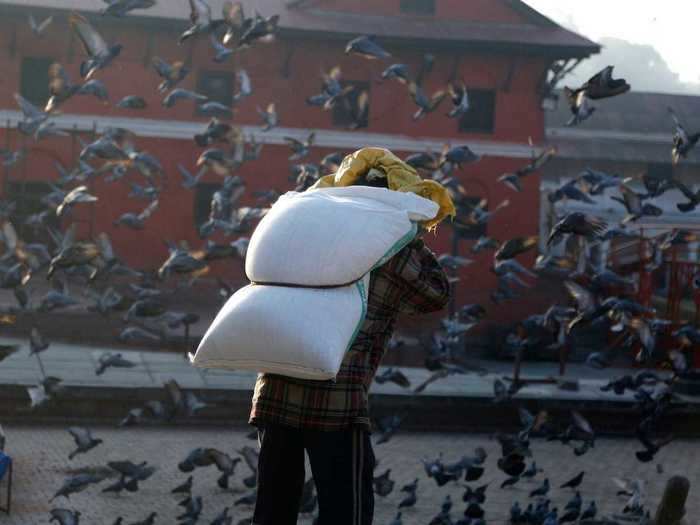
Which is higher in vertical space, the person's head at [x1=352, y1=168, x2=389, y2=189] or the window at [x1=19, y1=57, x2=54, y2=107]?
the person's head at [x1=352, y1=168, x2=389, y2=189]

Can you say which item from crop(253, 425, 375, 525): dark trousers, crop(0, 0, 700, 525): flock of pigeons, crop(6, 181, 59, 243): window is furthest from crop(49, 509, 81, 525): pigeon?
crop(6, 181, 59, 243): window

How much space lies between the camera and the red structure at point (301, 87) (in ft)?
98.8

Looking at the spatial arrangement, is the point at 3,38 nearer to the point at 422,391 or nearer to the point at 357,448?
the point at 422,391

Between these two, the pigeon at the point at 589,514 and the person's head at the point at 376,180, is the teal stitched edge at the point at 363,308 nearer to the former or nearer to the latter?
the person's head at the point at 376,180

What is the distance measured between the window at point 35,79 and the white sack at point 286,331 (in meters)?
27.0

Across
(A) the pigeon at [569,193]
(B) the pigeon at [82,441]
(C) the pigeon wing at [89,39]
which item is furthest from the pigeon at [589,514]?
(C) the pigeon wing at [89,39]

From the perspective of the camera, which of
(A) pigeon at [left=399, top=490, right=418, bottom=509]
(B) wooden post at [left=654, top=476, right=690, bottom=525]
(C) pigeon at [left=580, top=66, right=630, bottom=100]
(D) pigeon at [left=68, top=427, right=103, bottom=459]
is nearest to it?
(B) wooden post at [left=654, top=476, right=690, bottom=525]

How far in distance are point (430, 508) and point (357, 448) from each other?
498cm

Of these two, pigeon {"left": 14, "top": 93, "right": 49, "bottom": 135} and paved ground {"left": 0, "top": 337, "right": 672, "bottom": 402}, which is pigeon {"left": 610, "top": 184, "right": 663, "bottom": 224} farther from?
pigeon {"left": 14, "top": 93, "right": 49, "bottom": 135}

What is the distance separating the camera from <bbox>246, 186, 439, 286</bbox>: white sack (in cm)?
443

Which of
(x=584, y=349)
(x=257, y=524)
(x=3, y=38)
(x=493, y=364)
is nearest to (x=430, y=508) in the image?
(x=257, y=524)

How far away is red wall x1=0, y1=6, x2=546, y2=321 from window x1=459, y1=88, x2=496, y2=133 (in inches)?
6.8

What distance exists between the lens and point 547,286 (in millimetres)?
30266

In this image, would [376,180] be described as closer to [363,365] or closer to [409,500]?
[363,365]
